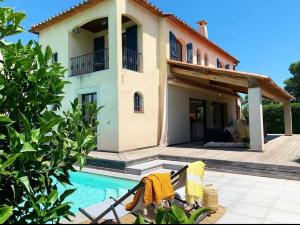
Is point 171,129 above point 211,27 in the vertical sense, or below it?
below

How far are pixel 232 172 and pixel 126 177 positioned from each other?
14.4ft

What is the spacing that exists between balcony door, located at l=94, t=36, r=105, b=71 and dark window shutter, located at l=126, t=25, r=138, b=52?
1.70 metres

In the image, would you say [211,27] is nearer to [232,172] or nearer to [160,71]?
[160,71]

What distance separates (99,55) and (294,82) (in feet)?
128

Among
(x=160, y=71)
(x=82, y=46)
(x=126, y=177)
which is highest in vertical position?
(x=82, y=46)

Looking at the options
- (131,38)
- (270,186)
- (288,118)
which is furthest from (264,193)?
(288,118)

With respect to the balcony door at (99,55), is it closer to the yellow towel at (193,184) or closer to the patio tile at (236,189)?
the patio tile at (236,189)

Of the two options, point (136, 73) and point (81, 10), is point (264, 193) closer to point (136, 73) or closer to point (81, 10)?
point (136, 73)

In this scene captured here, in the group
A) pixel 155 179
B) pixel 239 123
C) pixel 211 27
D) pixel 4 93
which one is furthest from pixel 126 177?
pixel 211 27

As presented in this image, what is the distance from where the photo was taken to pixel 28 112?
3574 millimetres

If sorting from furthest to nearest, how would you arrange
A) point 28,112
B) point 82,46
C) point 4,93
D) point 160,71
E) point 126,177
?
point 82,46 < point 160,71 < point 126,177 < point 28,112 < point 4,93

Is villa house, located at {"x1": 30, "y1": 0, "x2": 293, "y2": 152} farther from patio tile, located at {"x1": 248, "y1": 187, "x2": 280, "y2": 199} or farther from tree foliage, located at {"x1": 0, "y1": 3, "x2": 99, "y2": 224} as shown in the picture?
tree foliage, located at {"x1": 0, "y1": 3, "x2": 99, "y2": 224}

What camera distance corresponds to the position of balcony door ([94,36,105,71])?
16766 millimetres

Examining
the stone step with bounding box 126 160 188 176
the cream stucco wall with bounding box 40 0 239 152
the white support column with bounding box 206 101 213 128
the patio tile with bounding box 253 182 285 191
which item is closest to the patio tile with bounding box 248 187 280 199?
the patio tile with bounding box 253 182 285 191
